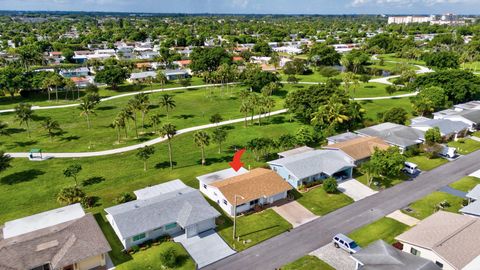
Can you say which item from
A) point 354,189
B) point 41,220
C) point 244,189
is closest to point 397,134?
point 354,189

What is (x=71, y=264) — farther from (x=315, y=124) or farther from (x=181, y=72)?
(x=181, y=72)

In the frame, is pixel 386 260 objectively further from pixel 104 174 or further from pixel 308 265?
pixel 104 174

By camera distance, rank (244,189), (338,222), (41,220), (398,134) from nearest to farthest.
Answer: (41,220), (338,222), (244,189), (398,134)

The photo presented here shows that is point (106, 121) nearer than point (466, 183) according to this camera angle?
No

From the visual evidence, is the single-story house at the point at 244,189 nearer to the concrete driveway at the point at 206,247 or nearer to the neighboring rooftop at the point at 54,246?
the concrete driveway at the point at 206,247

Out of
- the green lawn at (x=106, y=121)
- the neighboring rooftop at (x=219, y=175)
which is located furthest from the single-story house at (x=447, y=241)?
the green lawn at (x=106, y=121)

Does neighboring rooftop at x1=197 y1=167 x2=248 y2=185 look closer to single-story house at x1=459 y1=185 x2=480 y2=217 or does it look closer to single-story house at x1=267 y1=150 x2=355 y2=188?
single-story house at x1=267 y1=150 x2=355 y2=188

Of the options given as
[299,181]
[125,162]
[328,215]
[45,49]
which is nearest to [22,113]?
[125,162]

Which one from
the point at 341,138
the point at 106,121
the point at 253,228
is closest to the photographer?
the point at 253,228
